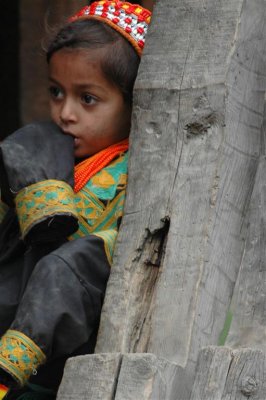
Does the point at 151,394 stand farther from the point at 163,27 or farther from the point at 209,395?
the point at 163,27

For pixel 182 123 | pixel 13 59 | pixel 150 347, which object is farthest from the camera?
pixel 13 59

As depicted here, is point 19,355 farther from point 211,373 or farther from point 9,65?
point 9,65

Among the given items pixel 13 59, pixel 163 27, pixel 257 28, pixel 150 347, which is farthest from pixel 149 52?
pixel 13 59

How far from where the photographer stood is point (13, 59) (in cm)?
604

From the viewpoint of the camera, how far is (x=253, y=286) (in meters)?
2.97

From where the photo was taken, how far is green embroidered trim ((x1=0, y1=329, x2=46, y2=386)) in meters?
3.02

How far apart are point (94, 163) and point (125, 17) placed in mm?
439

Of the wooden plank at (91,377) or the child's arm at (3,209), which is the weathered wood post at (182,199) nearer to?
the wooden plank at (91,377)

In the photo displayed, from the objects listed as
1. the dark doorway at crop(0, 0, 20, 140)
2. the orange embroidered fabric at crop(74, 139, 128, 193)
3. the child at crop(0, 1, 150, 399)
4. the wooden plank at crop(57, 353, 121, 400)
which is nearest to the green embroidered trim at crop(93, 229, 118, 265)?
the child at crop(0, 1, 150, 399)

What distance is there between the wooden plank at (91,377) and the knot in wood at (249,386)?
302mm

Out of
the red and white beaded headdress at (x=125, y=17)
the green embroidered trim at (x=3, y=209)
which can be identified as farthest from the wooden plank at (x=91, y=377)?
the red and white beaded headdress at (x=125, y=17)

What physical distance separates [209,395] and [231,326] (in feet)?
0.86

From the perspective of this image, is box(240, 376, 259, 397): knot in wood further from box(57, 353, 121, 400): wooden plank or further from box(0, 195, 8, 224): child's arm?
box(0, 195, 8, 224): child's arm

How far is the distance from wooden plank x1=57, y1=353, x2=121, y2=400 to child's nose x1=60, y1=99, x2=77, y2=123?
0.82 m
